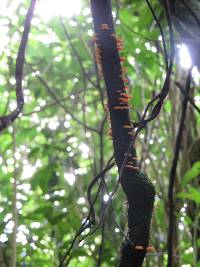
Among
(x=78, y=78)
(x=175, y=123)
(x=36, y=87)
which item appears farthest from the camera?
(x=36, y=87)

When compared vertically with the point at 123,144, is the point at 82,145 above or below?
above

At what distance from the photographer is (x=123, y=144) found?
69 cm

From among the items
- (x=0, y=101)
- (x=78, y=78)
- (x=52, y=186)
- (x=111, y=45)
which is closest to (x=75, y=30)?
(x=78, y=78)

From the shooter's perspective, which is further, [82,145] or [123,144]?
[82,145]

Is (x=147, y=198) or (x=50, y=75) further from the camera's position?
(x=50, y=75)

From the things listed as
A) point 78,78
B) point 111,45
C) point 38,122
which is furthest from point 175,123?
point 111,45

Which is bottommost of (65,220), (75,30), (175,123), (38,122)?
(65,220)

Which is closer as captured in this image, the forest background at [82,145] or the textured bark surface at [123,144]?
the textured bark surface at [123,144]

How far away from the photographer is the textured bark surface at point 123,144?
0.67 meters

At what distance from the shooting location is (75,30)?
1998 mm

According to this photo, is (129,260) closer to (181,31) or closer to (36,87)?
(181,31)

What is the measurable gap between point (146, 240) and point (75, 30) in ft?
4.86

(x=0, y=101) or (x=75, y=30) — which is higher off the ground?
(x=75, y=30)

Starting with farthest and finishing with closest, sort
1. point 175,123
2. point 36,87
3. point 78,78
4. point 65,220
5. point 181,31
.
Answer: point 36,87 < point 78,78 < point 65,220 < point 175,123 < point 181,31
